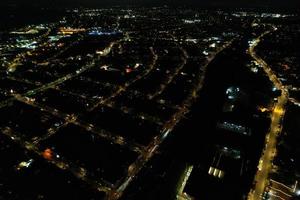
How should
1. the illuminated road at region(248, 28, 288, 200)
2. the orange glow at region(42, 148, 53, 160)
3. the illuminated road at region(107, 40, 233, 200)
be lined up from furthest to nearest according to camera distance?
1. the orange glow at region(42, 148, 53, 160)
2. the illuminated road at region(107, 40, 233, 200)
3. the illuminated road at region(248, 28, 288, 200)

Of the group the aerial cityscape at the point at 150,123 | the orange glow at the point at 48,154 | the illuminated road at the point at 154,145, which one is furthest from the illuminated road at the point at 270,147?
the orange glow at the point at 48,154

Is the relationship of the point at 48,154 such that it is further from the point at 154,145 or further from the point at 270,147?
the point at 270,147

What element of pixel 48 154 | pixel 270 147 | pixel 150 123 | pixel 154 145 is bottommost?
pixel 48 154

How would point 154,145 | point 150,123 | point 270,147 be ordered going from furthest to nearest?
point 150,123 < point 154,145 < point 270,147

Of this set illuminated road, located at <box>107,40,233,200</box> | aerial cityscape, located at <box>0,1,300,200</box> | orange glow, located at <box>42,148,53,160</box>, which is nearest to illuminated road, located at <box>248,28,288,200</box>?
aerial cityscape, located at <box>0,1,300,200</box>

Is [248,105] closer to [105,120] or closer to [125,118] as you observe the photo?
[125,118]

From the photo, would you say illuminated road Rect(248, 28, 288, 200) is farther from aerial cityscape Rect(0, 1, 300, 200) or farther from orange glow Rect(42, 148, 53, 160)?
orange glow Rect(42, 148, 53, 160)

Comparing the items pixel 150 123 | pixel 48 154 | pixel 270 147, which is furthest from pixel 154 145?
pixel 270 147

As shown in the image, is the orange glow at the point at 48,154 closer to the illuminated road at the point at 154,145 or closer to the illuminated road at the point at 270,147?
the illuminated road at the point at 154,145

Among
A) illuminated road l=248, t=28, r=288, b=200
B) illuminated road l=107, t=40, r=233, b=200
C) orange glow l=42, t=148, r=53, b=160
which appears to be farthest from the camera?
orange glow l=42, t=148, r=53, b=160

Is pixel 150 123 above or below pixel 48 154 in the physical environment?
above
